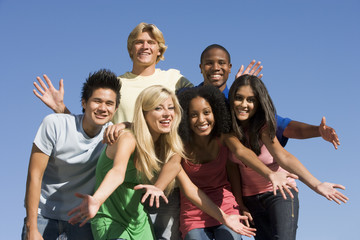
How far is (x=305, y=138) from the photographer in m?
6.34

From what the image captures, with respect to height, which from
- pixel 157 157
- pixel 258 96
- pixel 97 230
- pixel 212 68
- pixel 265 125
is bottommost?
pixel 97 230

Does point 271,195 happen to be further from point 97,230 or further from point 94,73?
point 94,73

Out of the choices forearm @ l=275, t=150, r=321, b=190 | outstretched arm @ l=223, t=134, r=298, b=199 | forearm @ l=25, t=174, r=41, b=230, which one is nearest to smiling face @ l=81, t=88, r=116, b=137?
forearm @ l=25, t=174, r=41, b=230

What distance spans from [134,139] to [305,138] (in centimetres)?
246

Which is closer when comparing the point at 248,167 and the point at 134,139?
the point at 134,139

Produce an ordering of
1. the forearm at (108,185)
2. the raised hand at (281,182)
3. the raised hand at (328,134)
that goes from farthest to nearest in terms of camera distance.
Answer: the raised hand at (328,134)
the raised hand at (281,182)
the forearm at (108,185)

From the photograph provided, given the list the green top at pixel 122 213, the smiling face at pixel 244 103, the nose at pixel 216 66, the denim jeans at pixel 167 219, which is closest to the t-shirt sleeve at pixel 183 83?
the nose at pixel 216 66

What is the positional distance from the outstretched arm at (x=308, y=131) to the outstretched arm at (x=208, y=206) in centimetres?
142

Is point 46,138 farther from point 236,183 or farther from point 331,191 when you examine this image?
point 331,191

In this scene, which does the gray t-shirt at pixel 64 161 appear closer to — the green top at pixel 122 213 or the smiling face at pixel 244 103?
the green top at pixel 122 213

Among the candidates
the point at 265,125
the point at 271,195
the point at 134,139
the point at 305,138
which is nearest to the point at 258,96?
the point at 265,125

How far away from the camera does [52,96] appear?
7.13 m

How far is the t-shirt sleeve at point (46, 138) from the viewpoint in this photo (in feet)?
19.0

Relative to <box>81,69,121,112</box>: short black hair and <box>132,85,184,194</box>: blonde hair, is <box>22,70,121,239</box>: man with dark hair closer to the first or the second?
<box>81,69,121,112</box>: short black hair
